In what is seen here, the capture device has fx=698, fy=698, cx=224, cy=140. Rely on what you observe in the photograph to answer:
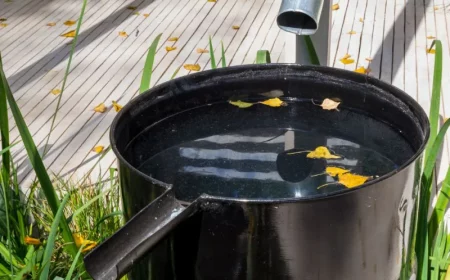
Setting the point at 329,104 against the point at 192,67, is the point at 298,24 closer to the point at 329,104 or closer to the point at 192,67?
the point at 329,104

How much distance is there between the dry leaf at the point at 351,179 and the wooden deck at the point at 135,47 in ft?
5.64

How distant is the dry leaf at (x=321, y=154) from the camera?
137 cm

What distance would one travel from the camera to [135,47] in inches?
162

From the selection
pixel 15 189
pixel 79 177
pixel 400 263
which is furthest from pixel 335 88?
pixel 79 177

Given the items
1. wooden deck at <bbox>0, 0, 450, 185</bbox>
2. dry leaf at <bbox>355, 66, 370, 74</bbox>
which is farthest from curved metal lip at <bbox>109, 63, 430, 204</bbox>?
dry leaf at <bbox>355, 66, 370, 74</bbox>

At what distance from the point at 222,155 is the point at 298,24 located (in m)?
0.31

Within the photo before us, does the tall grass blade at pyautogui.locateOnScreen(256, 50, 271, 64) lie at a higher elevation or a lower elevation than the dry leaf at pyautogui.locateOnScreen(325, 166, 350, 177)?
higher

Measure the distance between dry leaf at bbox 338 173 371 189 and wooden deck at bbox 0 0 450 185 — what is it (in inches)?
67.7

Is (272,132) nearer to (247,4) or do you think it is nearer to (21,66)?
(21,66)

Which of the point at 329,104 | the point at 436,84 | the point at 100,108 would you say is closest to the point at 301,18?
the point at 329,104

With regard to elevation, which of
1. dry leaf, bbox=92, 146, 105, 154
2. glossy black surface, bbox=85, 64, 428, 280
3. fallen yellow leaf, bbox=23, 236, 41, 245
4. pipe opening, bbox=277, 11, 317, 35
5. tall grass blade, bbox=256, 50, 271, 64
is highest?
pipe opening, bbox=277, 11, 317, 35

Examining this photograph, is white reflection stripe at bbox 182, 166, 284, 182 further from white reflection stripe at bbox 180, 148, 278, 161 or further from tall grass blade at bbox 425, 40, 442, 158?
tall grass blade at bbox 425, 40, 442, 158

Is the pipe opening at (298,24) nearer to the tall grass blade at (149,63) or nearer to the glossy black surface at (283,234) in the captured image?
the glossy black surface at (283,234)

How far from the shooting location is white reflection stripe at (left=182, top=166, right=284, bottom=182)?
1.34 meters
